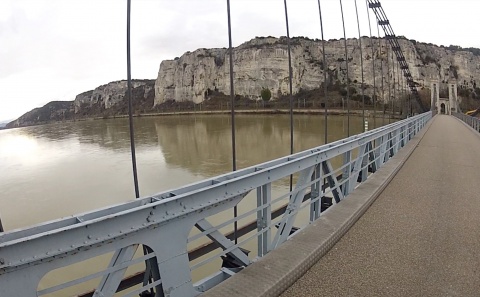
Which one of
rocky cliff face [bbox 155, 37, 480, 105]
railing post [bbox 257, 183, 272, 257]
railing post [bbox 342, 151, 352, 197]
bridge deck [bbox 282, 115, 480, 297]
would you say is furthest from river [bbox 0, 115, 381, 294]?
rocky cliff face [bbox 155, 37, 480, 105]

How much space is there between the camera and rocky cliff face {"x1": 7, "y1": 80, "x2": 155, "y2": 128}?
109 metres

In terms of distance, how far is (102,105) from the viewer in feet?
395

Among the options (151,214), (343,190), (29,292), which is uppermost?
(151,214)

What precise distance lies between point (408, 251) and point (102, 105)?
129585 millimetres

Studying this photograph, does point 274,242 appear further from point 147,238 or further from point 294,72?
point 294,72

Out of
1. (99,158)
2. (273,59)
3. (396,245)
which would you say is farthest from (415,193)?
(273,59)

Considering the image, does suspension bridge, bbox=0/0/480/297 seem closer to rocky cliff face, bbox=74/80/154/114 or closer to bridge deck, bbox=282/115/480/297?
bridge deck, bbox=282/115/480/297

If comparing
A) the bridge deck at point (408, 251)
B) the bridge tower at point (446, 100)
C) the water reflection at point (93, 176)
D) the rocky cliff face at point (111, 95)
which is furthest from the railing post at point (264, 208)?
the rocky cliff face at point (111, 95)

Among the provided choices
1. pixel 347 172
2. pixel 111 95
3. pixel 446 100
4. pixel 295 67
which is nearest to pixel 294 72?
pixel 295 67

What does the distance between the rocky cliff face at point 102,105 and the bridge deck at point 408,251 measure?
103 meters

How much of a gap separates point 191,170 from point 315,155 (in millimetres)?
12564

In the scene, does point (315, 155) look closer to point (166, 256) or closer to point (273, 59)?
point (166, 256)

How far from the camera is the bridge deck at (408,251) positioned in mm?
2484

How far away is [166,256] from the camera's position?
1911 mm
